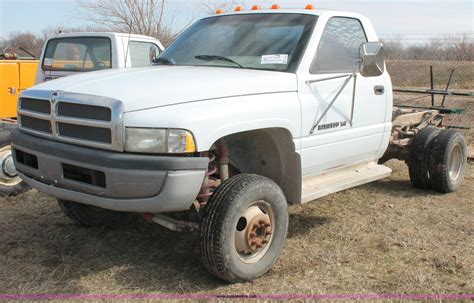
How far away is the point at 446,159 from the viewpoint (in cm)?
603

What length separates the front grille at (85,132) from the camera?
3.22 metres

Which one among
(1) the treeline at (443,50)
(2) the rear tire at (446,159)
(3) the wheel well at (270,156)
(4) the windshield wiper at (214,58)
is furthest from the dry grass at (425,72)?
(3) the wheel well at (270,156)

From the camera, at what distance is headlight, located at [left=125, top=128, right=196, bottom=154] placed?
3.13 m

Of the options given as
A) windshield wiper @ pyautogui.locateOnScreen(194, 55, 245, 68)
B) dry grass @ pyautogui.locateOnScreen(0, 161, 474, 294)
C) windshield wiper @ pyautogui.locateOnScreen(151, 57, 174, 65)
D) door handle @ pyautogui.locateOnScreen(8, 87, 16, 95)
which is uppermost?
windshield wiper @ pyautogui.locateOnScreen(194, 55, 245, 68)

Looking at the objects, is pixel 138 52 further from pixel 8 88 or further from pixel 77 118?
pixel 77 118

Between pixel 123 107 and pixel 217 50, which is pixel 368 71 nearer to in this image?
pixel 217 50

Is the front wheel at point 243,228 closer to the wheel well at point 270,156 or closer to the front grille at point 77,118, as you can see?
the wheel well at point 270,156

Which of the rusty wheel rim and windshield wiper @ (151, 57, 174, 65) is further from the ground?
windshield wiper @ (151, 57, 174, 65)

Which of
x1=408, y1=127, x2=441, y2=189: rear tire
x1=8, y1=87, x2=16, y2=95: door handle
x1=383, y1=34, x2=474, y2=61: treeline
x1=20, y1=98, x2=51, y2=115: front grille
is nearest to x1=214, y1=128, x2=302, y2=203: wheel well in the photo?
x1=20, y1=98, x2=51, y2=115: front grille

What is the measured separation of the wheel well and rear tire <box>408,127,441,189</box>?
103 inches

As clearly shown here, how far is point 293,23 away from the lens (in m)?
4.39

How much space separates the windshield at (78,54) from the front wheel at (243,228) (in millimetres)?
4760

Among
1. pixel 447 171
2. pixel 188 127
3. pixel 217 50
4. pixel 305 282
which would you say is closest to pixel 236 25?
pixel 217 50

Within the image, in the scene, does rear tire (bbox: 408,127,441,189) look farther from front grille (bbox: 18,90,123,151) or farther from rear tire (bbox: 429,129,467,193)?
front grille (bbox: 18,90,123,151)
